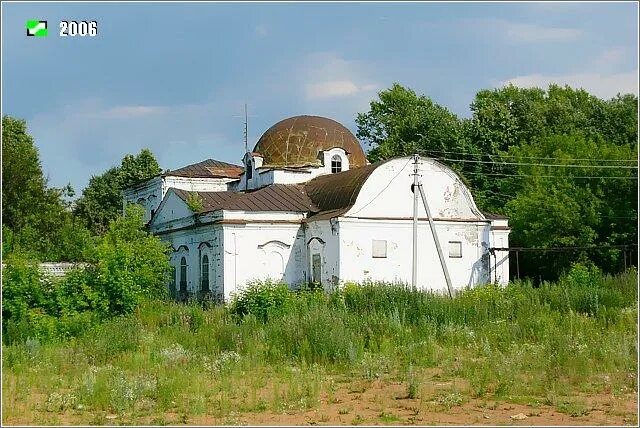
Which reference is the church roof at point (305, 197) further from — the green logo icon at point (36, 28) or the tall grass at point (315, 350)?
the green logo icon at point (36, 28)

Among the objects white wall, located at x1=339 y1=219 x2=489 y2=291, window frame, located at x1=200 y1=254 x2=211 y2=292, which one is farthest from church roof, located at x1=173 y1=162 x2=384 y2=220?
window frame, located at x1=200 y1=254 x2=211 y2=292

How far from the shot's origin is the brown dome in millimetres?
35406

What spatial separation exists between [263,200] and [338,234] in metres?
3.50

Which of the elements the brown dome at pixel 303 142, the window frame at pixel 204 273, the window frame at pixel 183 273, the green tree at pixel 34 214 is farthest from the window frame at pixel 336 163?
the green tree at pixel 34 214

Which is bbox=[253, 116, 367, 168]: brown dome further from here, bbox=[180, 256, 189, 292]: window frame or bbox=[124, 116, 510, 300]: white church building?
bbox=[180, 256, 189, 292]: window frame

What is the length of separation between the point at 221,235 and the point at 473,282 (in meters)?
8.69

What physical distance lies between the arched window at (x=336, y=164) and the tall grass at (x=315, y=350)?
12.0 meters

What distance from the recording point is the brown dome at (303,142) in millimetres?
35406

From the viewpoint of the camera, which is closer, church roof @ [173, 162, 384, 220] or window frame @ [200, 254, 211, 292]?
church roof @ [173, 162, 384, 220]

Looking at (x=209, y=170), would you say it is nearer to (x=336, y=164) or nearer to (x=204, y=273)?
(x=336, y=164)

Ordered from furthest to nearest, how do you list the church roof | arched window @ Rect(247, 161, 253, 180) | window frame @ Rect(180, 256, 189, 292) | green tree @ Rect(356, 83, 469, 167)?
green tree @ Rect(356, 83, 469, 167) → arched window @ Rect(247, 161, 253, 180) → window frame @ Rect(180, 256, 189, 292) → the church roof

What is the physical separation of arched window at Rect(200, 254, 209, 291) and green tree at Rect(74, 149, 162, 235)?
24492mm

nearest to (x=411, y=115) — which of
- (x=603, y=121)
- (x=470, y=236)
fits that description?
(x=603, y=121)

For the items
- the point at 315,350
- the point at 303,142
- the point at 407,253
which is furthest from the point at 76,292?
the point at 303,142
